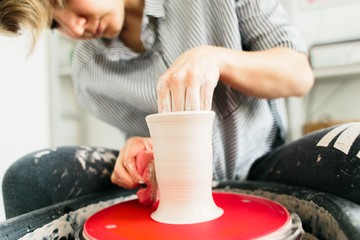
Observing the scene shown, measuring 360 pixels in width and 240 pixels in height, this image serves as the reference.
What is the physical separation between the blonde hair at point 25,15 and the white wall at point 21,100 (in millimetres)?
680

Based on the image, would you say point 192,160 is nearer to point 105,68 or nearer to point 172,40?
point 172,40

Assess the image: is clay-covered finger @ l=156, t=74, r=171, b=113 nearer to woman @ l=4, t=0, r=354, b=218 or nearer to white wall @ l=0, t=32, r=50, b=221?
woman @ l=4, t=0, r=354, b=218

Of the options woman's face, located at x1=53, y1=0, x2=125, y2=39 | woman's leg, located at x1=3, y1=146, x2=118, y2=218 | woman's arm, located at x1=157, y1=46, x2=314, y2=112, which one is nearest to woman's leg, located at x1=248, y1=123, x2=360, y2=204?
woman's arm, located at x1=157, y1=46, x2=314, y2=112

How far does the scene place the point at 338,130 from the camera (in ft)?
1.67

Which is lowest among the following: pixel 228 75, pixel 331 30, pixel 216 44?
pixel 228 75

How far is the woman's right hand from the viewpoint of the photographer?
583mm

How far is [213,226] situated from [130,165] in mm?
239

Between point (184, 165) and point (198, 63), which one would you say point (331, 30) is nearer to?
point (198, 63)

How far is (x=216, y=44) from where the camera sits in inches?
32.9

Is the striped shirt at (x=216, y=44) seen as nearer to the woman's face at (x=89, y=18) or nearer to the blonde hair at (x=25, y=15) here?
the woman's face at (x=89, y=18)

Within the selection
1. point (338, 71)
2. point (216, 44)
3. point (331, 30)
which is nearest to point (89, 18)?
point (216, 44)

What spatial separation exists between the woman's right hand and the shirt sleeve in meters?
0.43

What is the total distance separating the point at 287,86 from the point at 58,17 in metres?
0.63

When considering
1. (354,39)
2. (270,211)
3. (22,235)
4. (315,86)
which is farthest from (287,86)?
(315,86)
